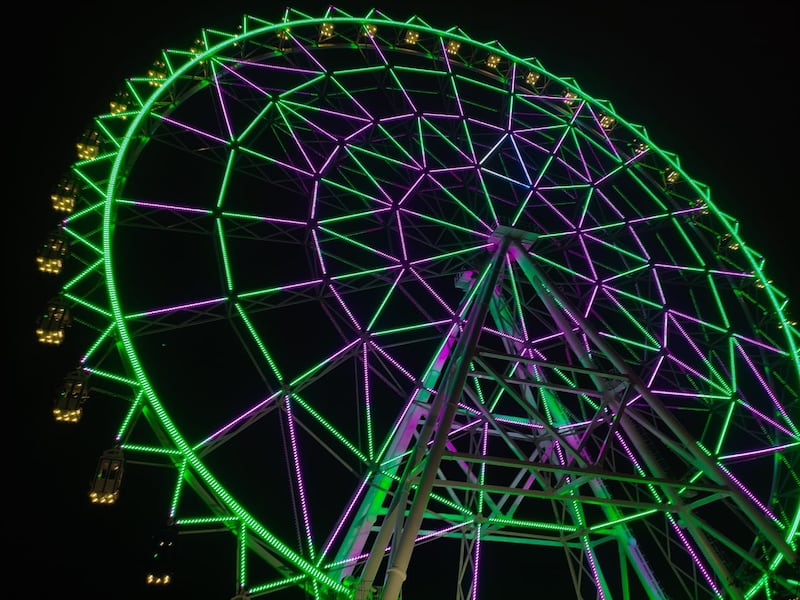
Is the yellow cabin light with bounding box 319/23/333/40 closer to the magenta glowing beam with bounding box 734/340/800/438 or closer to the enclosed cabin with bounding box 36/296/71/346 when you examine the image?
the enclosed cabin with bounding box 36/296/71/346

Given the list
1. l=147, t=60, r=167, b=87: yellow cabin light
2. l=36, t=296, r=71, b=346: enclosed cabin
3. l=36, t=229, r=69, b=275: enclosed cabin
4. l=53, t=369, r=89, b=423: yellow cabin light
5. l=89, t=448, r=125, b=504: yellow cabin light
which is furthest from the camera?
l=147, t=60, r=167, b=87: yellow cabin light

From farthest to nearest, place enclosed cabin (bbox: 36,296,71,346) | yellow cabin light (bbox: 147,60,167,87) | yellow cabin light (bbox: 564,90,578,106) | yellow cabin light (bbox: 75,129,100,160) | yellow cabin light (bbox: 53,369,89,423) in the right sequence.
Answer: yellow cabin light (bbox: 564,90,578,106)
yellow cabin light (bbox: 147,60,167,87)
yellow cabin light (bbox: 75,129,100,160)
enclosed cabin (bbox: 36,296,71,346)
yellow cabin light (bbox: 53,369,89,423)

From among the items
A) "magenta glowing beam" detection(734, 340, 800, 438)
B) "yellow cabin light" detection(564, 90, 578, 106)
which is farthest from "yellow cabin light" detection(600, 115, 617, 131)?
"magenta glowing beam" detection(734, 340, 800, 438)

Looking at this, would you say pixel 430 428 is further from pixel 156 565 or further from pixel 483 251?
pixel 483 251

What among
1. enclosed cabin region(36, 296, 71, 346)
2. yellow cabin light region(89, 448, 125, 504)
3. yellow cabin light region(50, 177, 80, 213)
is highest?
yellow cabin light region(50, 177, 80, 213)

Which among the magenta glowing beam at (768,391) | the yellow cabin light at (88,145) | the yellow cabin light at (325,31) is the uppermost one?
the yellow cabin light at (325,31)

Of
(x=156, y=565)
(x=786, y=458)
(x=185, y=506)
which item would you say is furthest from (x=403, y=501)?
(x=786, y=458)

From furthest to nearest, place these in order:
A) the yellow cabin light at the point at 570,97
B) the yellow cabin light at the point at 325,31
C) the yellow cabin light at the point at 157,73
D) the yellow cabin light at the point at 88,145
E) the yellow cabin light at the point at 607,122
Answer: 1. the yellow cabin light at the point at 607,122
2. the yellow cabin light at the point at 570,97
3. the yellow cabin light at the point at 325,31
4. the yellow cabin light at the point at 157,73
5. the yellow cabin light at the point at 88,145

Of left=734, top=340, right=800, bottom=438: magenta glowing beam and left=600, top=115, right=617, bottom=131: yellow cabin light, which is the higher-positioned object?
left=600, top=115, right=617, bottom=131: yellow cabin light

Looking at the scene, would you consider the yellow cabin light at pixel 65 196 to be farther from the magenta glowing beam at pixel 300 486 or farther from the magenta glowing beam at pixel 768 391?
the magenta glowing beam at pixel 768 391

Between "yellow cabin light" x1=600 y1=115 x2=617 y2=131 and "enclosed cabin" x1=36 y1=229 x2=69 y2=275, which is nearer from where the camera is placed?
"enclosed cabin" x1=36 y1=229 x2=69 y2=275

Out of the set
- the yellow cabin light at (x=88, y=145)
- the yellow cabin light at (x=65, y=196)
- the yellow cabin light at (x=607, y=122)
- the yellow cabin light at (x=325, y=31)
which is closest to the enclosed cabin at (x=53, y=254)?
the yellow cabin light at (x=65, y=196)

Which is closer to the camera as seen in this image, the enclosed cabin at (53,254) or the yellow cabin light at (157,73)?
the enclosed cabin at (53,254)

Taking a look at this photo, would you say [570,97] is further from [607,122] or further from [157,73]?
[157,73]
